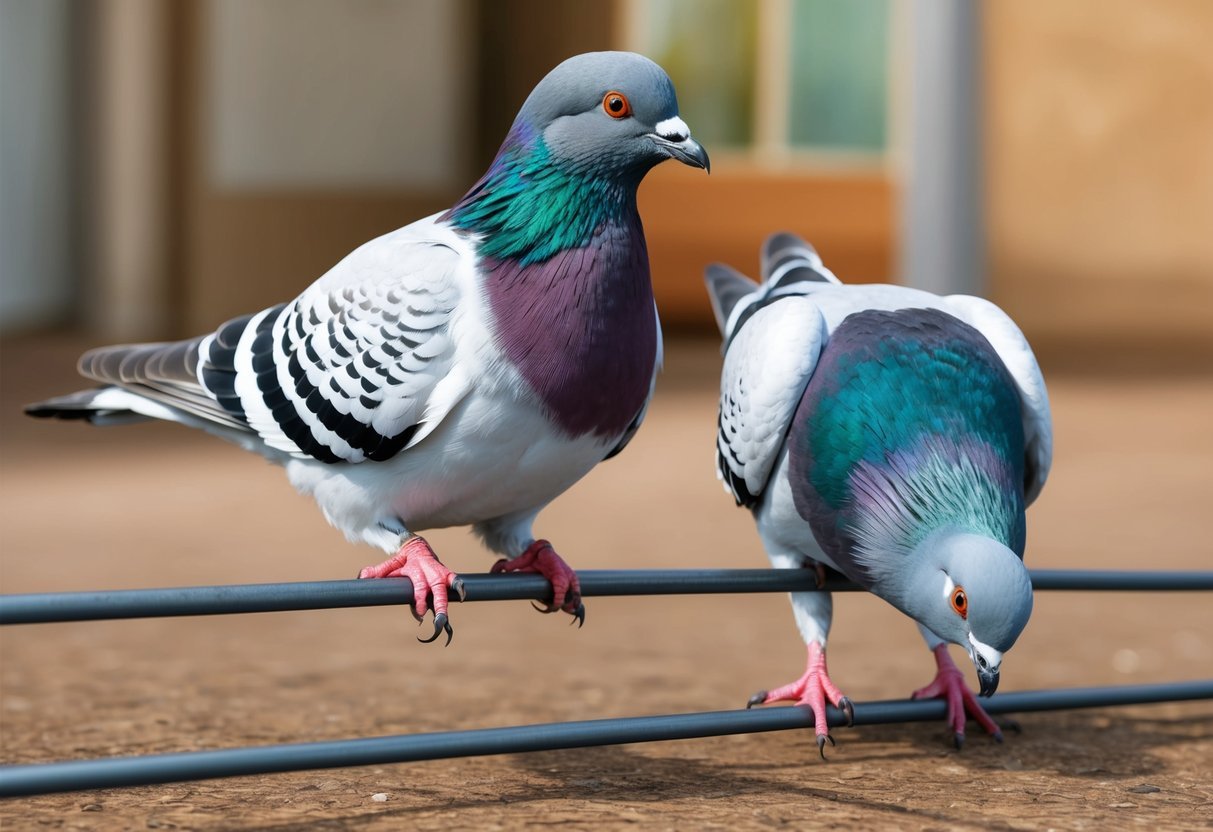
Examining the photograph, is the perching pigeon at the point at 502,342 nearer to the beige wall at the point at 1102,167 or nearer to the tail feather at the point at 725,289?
the tail feather at the point at 725,289

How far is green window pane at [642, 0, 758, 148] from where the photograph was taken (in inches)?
642

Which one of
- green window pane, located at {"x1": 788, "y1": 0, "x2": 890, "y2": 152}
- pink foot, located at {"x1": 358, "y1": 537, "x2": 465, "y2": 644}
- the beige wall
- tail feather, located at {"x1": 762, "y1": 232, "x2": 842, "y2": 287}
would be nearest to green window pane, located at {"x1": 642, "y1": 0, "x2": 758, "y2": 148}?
green window pane, located at {"x1": 788, "y1": 0, "x2": 890, "y2": 152}

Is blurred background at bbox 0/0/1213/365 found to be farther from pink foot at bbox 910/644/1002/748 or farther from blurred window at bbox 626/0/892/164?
pink foot at bbox 910/644/1002/748

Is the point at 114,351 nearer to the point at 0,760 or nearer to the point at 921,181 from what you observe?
the point at 0,760

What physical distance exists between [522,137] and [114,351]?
4.03 ft

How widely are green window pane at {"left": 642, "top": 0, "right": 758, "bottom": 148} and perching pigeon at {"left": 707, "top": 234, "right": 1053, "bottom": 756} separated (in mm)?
12905

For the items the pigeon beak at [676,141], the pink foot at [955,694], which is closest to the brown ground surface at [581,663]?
the pink foot at [955,694]

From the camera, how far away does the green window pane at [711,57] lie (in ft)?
53.5

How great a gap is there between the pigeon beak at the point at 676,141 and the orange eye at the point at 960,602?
3.14ft

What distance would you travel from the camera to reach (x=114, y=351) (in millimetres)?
3779

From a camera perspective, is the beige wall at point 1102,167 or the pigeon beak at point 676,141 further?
the beige wall at point 1102,167

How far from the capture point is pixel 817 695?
3520mm

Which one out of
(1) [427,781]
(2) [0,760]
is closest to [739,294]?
(1) [427,781]

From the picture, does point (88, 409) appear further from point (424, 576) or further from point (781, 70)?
point (781, 70)
